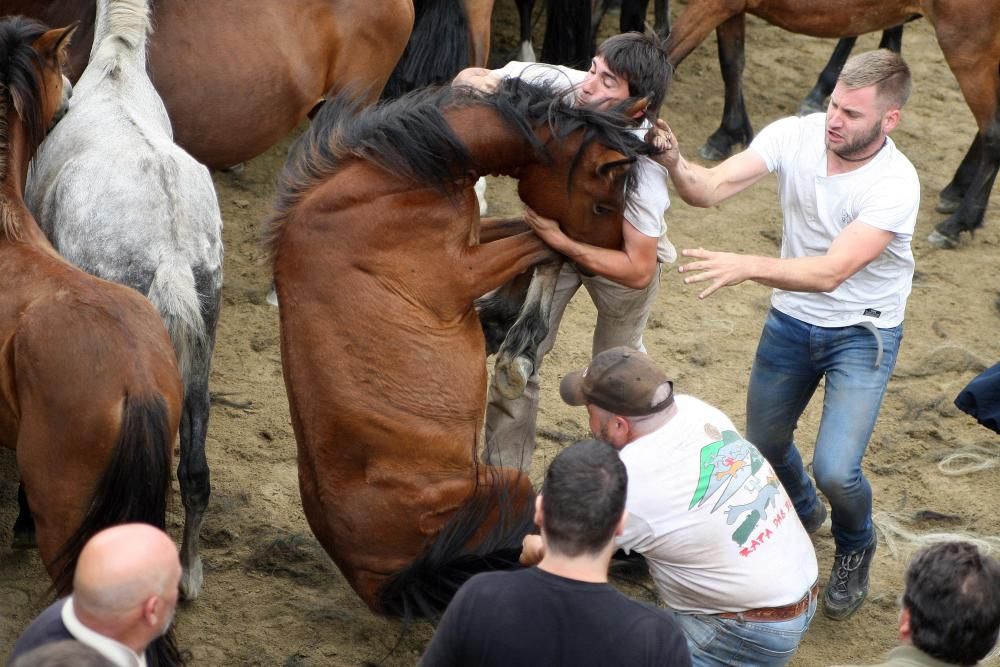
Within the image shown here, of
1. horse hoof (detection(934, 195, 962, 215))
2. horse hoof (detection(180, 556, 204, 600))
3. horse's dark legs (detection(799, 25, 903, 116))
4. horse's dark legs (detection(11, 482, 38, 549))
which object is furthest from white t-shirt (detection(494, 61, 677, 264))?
horse's dark legs (detection(799, 25, 903, 116))

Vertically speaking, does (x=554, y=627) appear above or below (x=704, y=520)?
above

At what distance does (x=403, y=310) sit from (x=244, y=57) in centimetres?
244

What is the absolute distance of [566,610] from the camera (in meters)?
2.58

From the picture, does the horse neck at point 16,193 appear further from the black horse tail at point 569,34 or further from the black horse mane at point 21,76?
the black horse tail at point 569,34

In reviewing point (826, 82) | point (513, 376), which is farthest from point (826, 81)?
point (513, 376)

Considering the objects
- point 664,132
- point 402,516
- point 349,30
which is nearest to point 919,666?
point 402,516

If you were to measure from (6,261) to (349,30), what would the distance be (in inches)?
118

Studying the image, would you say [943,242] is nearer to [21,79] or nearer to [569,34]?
[569,34]

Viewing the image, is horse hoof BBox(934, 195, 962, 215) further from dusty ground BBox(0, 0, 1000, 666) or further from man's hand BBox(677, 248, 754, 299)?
man's hand BBox(677, 248, 754, 299)

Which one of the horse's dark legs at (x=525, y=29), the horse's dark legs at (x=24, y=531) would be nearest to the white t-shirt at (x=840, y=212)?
Result: the horse's dark legs at (x=24, y=531)

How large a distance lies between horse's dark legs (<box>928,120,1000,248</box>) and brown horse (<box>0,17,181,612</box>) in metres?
5.66

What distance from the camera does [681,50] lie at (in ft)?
27.3

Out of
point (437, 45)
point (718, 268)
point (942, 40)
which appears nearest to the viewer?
point (718, 268)

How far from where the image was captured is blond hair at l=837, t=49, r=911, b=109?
13.6 ft
